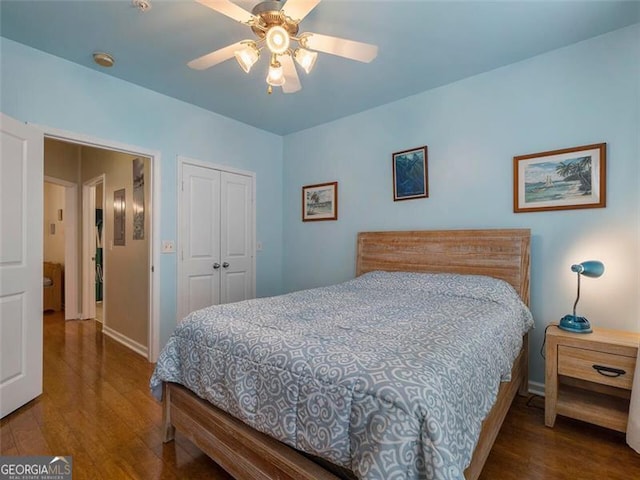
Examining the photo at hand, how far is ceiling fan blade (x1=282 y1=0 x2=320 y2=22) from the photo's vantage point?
152 cm

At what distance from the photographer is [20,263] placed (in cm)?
221

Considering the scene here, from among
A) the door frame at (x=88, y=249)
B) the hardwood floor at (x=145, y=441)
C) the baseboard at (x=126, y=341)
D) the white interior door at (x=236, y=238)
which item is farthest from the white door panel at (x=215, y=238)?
the door frame at (x=88, y=249)

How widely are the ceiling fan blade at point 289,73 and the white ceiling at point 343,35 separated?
0.32m

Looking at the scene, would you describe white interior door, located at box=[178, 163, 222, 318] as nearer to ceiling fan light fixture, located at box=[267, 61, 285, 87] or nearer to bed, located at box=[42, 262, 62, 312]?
ceiling fan light fixture, located at box=[267, 61, 285, 87]

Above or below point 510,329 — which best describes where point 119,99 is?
above

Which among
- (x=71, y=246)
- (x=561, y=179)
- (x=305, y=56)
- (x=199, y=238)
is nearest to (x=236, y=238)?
(x=199, y=238)

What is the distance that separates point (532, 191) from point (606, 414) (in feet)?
4.99

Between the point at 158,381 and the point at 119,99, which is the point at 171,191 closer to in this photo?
the point at 119,99

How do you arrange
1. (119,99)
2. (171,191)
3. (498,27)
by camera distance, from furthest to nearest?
1. (171,191)
2. (119,99)
3. (498,27)

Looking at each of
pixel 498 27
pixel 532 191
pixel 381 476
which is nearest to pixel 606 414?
pixel 532 191

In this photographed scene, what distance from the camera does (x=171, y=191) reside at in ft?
10.3

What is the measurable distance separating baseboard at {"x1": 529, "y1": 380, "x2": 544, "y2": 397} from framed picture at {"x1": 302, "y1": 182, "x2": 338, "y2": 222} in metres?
2.37

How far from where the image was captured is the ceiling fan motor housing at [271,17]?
166 centimetres

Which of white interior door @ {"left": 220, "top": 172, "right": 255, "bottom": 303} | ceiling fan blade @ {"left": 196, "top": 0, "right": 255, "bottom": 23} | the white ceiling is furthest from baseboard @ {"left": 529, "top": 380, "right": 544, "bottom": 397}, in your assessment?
ceiling fan blade @ {"left": 196, "top": 0, "right": 255, "bottom": 23}
